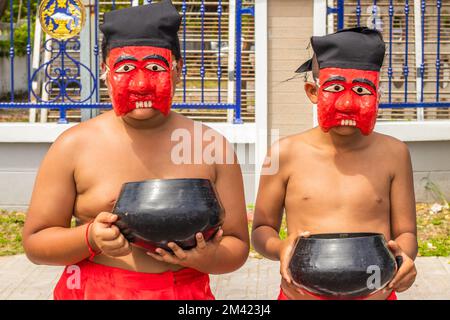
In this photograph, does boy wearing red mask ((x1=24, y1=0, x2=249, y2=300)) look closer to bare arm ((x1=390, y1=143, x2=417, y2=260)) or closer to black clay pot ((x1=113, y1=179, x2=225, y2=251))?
black clay pot ((x1=113, y1=179, x2=225, y2=251))

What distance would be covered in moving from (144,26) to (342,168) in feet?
3.00

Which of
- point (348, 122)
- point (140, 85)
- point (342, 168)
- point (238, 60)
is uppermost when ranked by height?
point (238, 60)

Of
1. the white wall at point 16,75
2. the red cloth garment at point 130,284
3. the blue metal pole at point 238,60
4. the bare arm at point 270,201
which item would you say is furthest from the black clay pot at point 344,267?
the white wall at point 16,75

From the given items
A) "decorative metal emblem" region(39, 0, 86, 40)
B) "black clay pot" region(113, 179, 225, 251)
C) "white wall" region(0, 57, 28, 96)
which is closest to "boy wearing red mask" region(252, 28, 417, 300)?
"black clay pot" region(113, 179, 225, 251)

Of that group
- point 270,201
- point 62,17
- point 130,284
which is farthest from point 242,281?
point 130,284

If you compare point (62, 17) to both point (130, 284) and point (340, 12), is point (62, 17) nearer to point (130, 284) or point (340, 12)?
point (340, 12)

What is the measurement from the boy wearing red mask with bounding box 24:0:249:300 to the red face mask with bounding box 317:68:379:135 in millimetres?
388

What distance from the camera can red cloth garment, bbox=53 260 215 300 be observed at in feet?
8.83

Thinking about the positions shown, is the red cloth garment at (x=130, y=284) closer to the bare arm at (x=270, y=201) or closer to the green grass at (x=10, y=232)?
the bare arm at (x=270, y=201)

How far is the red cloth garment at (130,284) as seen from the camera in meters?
2.69

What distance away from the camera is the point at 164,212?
7.74 feet

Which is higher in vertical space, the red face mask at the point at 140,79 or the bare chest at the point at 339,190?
the red face mask at the point at 140,79

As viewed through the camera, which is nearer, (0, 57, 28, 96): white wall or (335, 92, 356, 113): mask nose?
(335, 92, 356, 113): mask nose

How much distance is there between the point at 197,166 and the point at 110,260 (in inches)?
16.9
